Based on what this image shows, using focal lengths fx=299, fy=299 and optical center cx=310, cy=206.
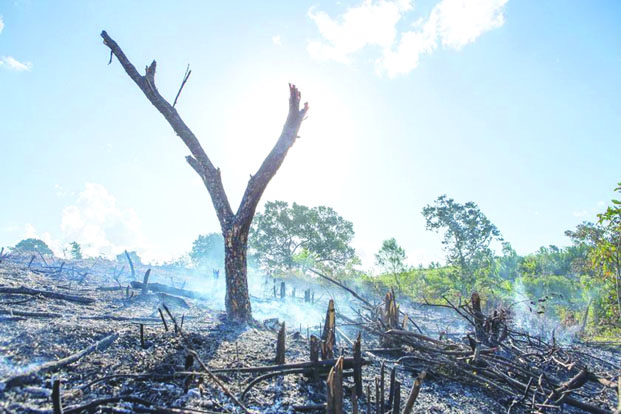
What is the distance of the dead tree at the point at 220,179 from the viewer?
20.2ft

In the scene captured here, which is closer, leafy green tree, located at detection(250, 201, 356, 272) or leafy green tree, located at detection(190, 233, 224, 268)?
leafy green tree, located at detection(250, 201, 356, 272)

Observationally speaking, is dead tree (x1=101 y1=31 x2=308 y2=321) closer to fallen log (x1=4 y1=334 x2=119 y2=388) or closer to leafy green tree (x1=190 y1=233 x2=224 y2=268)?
fallen log (x1=4 y1=334 x2=119 y2=388)

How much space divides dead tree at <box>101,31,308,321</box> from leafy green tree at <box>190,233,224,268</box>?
33637 millimetres

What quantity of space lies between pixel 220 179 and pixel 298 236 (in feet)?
82.0

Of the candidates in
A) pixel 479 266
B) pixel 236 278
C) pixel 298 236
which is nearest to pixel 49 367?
pixel 236 278

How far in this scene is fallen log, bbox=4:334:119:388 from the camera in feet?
7.26

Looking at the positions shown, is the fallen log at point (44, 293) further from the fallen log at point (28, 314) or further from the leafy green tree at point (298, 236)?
A: the leafy green tree at point (298, 236)

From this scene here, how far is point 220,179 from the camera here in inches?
263

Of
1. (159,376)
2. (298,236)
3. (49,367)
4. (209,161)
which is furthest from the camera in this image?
(298,236)

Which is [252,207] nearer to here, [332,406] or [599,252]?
[332,406]

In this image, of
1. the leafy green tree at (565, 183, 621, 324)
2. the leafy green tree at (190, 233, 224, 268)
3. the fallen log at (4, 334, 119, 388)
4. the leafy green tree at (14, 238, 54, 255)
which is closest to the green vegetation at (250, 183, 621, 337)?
the leafy green tree at (565, 183, 621, 324)

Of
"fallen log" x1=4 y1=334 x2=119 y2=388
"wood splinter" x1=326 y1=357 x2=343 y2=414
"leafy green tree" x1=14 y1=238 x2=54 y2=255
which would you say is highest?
"leafy green tree" x1=14 y1=238 x2=54 y2=255

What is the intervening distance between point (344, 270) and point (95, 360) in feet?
87.1

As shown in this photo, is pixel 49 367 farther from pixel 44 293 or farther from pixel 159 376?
pixel 44 293
